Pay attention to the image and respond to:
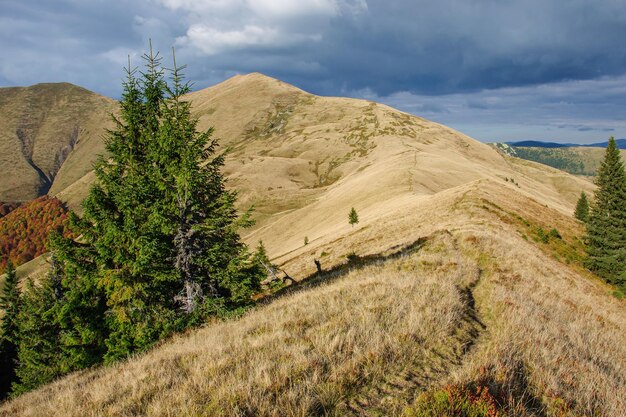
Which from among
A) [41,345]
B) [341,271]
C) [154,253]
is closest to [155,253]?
[154,253]

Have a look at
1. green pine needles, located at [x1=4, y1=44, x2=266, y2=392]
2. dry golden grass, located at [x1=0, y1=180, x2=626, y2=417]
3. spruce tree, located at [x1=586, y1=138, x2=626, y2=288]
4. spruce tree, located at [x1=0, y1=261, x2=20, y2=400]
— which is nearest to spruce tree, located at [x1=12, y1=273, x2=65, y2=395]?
spruce tree, located at [x1=0, y1=261, x2=20, y2=400]

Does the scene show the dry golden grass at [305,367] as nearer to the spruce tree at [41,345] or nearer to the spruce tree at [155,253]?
the spruce tree at [155,253]

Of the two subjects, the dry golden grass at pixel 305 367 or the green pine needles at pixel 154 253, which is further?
the green pine needles at pixel 154 253

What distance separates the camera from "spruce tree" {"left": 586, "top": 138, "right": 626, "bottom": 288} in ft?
132

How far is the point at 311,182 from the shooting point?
571 ft

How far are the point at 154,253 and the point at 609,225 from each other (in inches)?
2111

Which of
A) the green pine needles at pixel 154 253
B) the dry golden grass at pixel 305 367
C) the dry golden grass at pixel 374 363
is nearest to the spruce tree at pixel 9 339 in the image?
the green pine needles at pixel 154 253

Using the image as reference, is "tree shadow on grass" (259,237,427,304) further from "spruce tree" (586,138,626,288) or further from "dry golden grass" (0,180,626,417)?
"spruce tree" (586,138,626,288)

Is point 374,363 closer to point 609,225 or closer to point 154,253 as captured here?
point 154,253

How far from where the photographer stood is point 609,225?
145 ft

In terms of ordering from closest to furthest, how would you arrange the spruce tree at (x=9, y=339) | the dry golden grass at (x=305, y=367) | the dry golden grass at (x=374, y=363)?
the dry golden grass at (x=305, y=367), the dry golden grass at (x=374, y=363), the spruce tree at (x=9, y=339)

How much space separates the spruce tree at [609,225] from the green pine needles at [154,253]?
43.7 m

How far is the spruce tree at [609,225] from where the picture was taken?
1587 inches

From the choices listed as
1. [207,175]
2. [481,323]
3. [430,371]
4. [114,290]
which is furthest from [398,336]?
[114,290]
